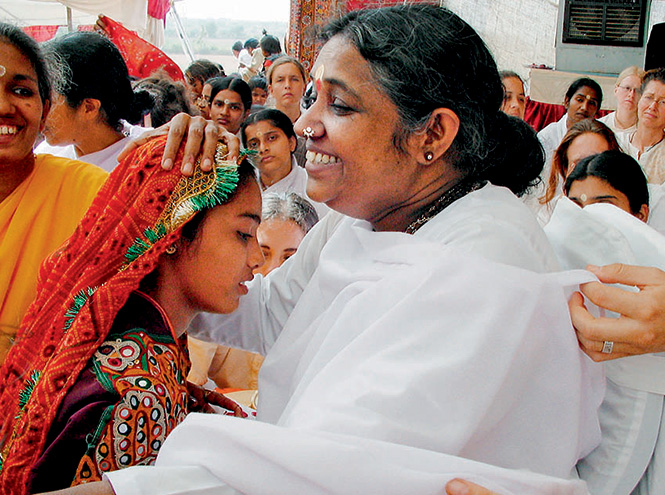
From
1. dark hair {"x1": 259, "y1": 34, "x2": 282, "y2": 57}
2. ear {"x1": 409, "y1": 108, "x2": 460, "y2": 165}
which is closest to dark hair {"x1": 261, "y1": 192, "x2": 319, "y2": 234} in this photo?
ear {"x1": 409, "y1": 108, "x2": 460, "y2": 165}

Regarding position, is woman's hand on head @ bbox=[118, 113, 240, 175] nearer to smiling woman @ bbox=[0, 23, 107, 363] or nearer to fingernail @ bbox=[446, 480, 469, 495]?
smiling woman @ bbox=[0, 23, 107, 363]

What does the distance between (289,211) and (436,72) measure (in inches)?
64.6

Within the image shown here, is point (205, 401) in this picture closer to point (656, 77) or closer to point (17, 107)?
point (17, 107)

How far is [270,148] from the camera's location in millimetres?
4305

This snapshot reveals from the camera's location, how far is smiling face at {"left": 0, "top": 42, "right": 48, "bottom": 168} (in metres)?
1.94

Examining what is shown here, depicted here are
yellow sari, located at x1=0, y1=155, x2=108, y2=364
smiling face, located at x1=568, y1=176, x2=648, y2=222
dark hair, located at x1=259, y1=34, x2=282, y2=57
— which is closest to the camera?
yellow sari, located at x1=0, y1=155, x2=108, y2=364

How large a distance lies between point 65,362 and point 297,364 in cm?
55

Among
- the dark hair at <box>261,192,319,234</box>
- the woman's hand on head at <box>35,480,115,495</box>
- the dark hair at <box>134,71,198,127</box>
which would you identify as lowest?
the dark hair at <box>261,192,319,234</box>

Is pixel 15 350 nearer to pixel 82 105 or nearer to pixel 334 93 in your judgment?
pixel 334 93

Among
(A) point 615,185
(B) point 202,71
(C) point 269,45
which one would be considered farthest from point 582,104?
(C) point 269,45

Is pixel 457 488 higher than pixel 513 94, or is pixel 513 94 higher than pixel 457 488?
pixel 457 488

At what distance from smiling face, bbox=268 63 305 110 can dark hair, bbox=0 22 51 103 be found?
133 inches

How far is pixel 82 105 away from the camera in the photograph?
293 cm

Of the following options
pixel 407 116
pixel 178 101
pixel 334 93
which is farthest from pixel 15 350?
pixel 178 101
